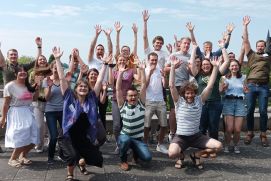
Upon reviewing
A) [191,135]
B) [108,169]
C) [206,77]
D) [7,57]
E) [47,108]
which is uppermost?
[7,57]

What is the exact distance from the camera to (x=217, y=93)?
21.4 feet

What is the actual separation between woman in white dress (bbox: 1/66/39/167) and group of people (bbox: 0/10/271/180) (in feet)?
0.05

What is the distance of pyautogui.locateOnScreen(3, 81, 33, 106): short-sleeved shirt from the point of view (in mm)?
5789

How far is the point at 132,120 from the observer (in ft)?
19.0

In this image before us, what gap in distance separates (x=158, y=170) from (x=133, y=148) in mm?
554

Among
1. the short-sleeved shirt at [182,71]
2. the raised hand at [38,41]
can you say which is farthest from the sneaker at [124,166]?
the raised hand at [38,41]

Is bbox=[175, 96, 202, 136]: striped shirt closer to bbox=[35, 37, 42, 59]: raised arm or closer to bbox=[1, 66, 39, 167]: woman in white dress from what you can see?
bbox=[1, 66, 39, 167]: woman in white dress

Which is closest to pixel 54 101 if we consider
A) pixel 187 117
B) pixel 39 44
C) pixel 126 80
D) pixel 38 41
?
pixel 126 80

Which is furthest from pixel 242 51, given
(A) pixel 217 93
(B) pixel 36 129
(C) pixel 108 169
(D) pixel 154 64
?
(B) pixel 36 129

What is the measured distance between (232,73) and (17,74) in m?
4.02

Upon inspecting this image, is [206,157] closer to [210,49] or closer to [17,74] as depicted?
[210,49]

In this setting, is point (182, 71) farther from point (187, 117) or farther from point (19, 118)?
point (19, 118)

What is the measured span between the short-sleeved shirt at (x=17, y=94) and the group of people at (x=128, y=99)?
0.05 feet

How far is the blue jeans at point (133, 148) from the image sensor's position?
222 inches
